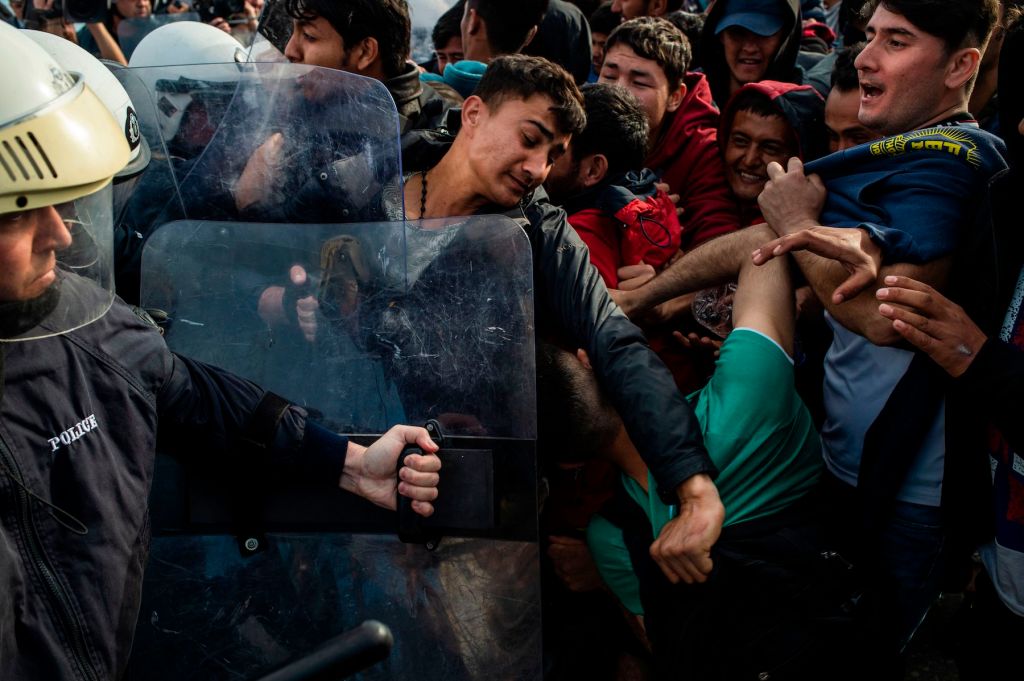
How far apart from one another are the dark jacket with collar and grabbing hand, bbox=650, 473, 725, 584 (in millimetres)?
41

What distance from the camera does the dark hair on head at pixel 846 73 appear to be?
2.82 meters

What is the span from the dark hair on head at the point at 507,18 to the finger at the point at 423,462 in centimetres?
256

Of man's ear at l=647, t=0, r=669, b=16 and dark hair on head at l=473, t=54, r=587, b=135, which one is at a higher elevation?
dark hair on head at l=473, t=54, r=587, b=135

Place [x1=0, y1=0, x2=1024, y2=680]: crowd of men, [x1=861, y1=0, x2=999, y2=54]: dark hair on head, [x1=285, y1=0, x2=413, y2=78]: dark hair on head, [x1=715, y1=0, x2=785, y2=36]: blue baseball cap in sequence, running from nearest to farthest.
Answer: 1. [x1=0, y1=0, x2=1024, y2=680]: crowd of men
2. [x1=861, y1=0, x2=999, y2=54]: dark hair on head
3. [x1=285, y1=0, x2=413, y2=78]: dark hair on head
4. [x1=715, y1=0, x2=785, y2=36]: blue baseball cap

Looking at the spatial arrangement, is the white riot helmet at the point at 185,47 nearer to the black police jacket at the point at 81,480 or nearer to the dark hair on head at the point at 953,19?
the black police jacket at the point at 81,480

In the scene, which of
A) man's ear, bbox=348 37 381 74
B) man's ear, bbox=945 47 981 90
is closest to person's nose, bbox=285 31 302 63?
man's ear, bbox=348 37 381 74

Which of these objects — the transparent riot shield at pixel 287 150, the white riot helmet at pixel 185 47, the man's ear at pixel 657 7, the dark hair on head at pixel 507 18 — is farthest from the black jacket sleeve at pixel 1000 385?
the white riot helmet at pixel 185 47

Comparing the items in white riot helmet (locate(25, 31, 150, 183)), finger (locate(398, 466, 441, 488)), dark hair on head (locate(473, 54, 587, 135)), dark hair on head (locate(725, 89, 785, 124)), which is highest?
dark hair on head (locate(473, 54, 587, 135))

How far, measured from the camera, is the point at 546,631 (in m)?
2.77

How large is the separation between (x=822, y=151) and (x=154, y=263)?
2223 millimetres

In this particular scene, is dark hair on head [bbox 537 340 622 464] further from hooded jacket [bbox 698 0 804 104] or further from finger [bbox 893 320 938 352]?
hooded jacket [bbox 698 0 804 104]

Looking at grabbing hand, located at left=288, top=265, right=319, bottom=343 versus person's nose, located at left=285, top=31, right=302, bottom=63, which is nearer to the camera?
grabbing hand, located at left=288, top=265, right=319, bottom=343

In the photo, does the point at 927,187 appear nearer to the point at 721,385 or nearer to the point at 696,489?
the point at 721,385

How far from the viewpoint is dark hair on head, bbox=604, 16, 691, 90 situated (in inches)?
136
